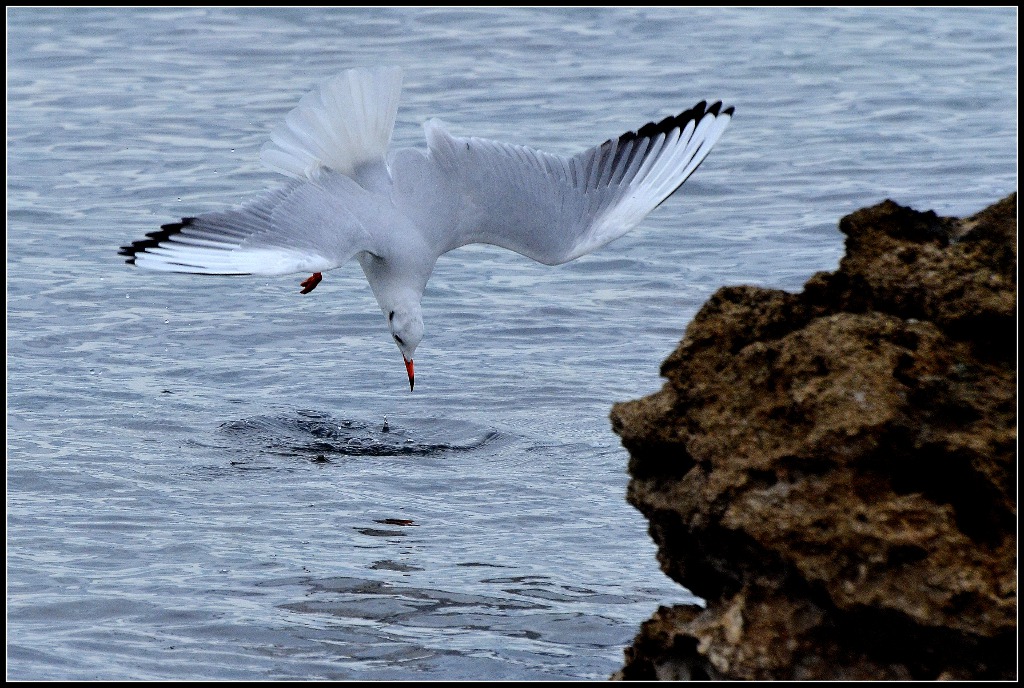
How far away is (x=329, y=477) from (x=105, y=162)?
677cm

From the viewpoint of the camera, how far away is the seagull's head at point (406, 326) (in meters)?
6.84

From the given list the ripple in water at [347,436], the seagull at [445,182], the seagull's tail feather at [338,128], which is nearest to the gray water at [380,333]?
the ripple in water at [347,436]

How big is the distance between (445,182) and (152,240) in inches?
65.2

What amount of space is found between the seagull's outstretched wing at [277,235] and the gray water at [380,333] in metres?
1.02

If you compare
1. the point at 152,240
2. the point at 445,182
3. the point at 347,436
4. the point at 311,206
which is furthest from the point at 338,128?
the point at 152,240

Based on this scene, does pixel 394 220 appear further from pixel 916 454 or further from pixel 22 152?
pixel 22 152

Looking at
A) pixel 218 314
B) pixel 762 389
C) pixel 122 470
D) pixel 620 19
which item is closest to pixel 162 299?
pixel 218 314

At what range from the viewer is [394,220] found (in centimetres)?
662

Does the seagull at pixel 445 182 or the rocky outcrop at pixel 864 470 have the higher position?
the seagull at pixel 445 182

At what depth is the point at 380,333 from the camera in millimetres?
8930

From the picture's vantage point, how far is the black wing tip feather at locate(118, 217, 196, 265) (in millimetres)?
5305

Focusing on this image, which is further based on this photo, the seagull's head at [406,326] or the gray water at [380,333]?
the seagull's head at [406,326]

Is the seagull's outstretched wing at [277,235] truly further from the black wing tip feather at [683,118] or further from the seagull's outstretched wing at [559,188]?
the black wing tip feather at [683,118]

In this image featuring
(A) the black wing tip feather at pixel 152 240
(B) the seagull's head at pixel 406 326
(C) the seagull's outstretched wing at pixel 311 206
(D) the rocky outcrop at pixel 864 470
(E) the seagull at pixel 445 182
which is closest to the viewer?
(D) the rocky outcrop at pixel 864 470
